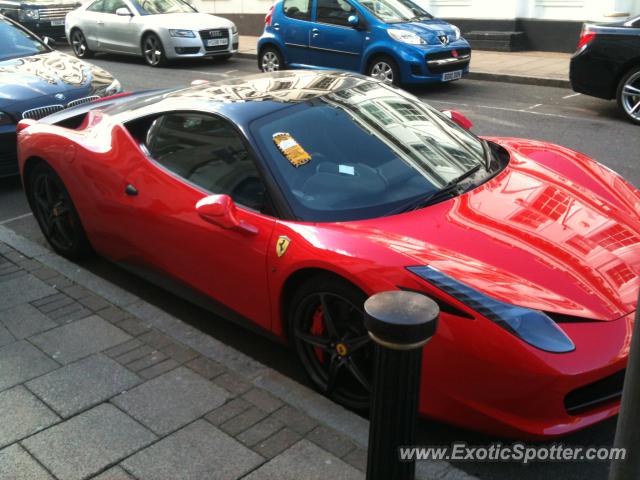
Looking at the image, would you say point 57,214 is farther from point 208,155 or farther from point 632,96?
point 632,96

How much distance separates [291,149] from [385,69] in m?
8.06

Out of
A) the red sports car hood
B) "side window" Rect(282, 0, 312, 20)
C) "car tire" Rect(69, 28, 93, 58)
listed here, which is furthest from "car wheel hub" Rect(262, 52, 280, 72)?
the red sports car hood

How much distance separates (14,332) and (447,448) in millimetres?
2464

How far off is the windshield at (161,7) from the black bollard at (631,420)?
1507cm

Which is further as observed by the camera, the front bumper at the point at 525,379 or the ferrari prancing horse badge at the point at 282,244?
the ferrari prancing horse badge at the point at 282,244

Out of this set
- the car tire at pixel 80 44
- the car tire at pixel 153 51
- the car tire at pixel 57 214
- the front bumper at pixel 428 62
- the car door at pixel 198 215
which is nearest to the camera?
the car door at pixel 198 215

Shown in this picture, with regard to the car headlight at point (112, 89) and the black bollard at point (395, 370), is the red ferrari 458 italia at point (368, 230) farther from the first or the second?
the car headlight at point (112, 89)

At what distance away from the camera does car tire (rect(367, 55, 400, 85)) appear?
11.1m

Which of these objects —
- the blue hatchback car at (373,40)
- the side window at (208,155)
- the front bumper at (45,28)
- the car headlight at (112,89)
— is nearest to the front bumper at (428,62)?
the blue hatchback car at (373,40)

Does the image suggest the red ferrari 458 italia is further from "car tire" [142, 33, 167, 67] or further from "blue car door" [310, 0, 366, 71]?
"car tire" [142, 33, 167, 67]

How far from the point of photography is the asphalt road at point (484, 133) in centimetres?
296

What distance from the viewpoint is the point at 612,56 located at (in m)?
8.92

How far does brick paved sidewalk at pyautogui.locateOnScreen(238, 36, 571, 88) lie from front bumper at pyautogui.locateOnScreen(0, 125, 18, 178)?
8.52m

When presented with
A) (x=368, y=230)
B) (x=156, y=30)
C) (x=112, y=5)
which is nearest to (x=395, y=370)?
(x=368, y=230)
